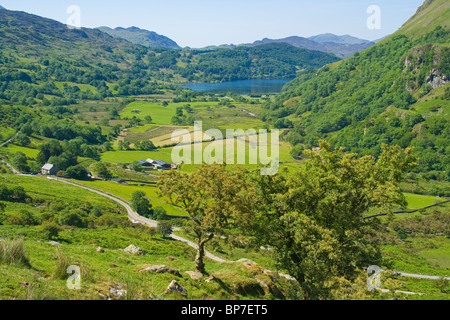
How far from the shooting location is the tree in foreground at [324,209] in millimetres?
21484

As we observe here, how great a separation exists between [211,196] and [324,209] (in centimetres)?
881

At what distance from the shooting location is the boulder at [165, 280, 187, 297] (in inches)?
682

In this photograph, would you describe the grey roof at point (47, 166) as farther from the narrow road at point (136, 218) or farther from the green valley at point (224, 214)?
the narrow road at point (136, 218)

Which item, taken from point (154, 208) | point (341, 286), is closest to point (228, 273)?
point (341, 286)

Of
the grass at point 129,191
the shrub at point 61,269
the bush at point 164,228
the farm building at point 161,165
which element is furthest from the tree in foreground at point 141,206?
the shrub at point 61,269

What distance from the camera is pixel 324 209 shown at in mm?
23328

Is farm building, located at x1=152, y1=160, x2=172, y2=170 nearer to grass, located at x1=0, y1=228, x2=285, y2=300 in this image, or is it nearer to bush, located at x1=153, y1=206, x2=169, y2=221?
bush, located at x1=153, y1=206, x2=169, y2=221

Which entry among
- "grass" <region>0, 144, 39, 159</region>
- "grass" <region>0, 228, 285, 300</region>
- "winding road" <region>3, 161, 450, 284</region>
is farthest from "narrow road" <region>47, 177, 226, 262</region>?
"grass" <region>0, 144, 39, 159</region>

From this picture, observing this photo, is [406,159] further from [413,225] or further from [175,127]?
[175,127]

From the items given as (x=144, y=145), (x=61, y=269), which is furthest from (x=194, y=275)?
(x=144, y=145)

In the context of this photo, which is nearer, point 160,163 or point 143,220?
point 143,220

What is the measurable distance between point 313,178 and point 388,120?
155604mm

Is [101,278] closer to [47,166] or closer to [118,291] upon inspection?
[118,291]

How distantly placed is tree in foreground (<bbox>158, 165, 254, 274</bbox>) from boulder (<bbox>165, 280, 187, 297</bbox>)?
4025mm
